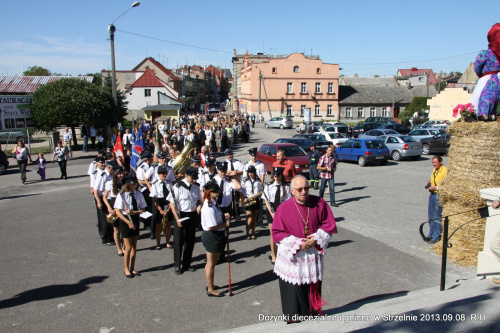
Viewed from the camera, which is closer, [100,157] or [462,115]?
[462,115]

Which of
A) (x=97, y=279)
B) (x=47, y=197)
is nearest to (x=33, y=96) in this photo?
(x=47, y=197)

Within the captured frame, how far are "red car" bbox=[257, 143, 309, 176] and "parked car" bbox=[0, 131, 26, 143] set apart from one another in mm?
18794

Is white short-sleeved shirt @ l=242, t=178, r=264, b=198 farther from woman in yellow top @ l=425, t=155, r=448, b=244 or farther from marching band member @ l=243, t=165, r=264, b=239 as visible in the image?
woman in yellow top @ l=425, t=155, r=448, b=244

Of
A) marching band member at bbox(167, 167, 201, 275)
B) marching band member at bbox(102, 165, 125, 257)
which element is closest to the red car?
marching band member at bbox(102, 165, 125, 257)

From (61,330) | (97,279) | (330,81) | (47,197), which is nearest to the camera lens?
(61,330)

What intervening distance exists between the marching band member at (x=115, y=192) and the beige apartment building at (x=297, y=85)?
2011 inches

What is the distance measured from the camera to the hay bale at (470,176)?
6801 millimetres

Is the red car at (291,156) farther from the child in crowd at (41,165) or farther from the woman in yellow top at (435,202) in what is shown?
the child in crowd at (41,165)

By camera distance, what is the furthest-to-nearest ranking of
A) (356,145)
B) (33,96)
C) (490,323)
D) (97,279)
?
(33,96), (356,145), (97,279), (490,323)

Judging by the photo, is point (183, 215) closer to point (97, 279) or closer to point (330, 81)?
point (97, 279)

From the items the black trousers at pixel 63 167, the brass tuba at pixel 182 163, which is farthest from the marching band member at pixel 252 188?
the black trousers at pixel 63 167

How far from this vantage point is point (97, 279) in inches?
258

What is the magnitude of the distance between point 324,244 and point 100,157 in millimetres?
6083

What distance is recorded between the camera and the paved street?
5270 mm
